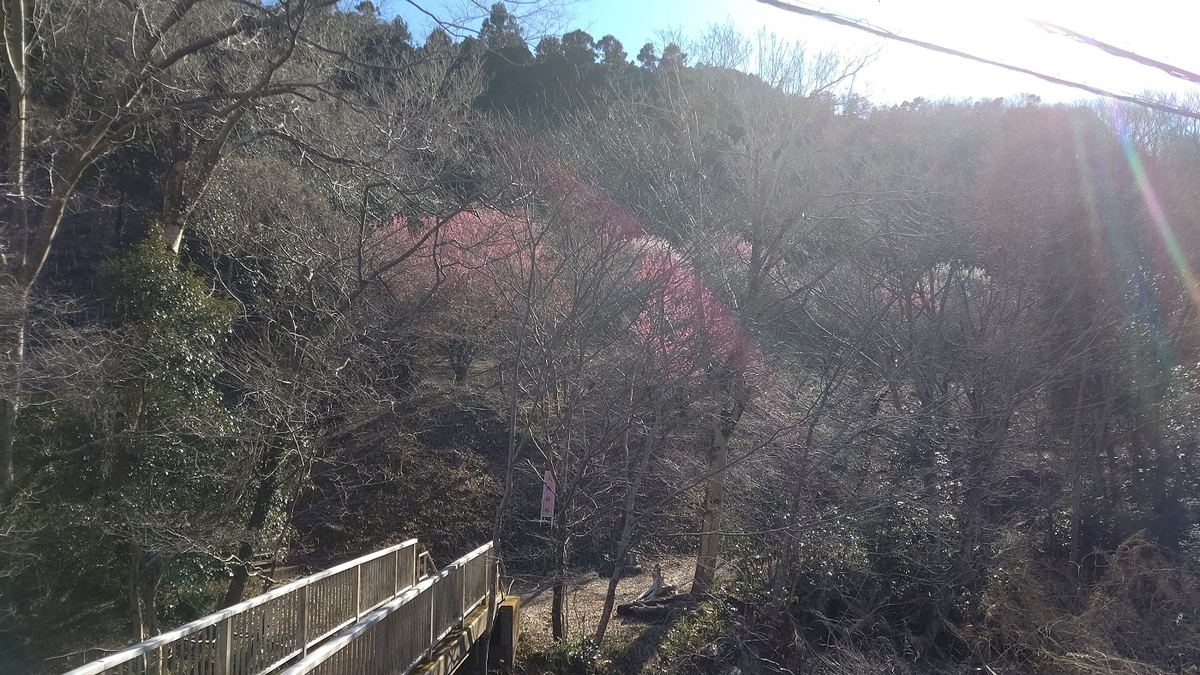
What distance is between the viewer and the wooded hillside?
9.53 metres

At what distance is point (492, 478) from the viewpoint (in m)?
16.5

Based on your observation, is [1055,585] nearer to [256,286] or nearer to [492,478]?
[492,478]

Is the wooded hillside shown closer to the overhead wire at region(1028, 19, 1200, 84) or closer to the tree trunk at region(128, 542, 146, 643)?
the tree trunk at region(128, 542, 146, 643)

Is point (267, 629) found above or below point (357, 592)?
above

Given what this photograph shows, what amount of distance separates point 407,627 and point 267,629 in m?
1.31

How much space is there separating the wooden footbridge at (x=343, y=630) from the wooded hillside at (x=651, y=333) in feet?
5.36

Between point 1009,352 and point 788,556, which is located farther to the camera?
point 1009,352

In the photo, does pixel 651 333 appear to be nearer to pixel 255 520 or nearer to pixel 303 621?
pixel 303 621

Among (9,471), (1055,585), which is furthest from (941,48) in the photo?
(9,471)

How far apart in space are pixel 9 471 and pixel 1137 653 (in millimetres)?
12207

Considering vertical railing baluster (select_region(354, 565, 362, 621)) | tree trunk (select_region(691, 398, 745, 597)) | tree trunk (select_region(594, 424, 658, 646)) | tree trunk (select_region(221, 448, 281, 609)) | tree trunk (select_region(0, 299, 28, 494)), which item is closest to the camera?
vertical railing baluster (select_region(354, 565, 362, 621))

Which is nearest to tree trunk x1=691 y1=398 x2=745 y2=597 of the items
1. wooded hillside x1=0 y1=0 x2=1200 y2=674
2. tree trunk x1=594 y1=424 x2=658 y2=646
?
wooded hillside x1=0 y1=0 x2=1200 y2=674

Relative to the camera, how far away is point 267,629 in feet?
17.0

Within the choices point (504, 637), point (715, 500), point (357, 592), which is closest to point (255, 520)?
point (504, 637)
